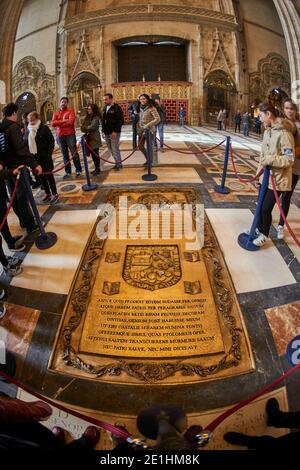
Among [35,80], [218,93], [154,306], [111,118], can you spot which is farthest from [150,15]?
[154,306]

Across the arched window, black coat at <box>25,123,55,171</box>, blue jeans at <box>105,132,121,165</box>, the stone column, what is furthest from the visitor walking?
the arched window

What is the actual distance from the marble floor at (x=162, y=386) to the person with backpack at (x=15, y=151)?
59 centimetres

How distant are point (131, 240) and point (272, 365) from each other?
7.63 ft

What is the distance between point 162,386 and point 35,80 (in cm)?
2464

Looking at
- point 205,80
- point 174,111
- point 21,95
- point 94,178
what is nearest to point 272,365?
point 94,178

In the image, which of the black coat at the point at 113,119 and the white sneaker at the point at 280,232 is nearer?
the white sneaker at the point at 280,232

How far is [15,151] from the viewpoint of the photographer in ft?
11.2

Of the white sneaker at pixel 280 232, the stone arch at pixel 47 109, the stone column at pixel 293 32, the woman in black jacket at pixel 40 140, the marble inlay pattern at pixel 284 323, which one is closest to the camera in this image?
the marble inlay pattern at pixel 284 323

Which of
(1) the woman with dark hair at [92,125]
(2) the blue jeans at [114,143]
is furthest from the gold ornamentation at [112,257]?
(2) the blue jeans at [114,143]

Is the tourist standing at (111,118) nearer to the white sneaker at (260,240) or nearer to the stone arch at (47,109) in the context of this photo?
the white sneaker at (260,240)

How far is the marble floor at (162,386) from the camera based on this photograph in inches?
82.0

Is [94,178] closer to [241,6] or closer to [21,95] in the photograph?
[21,95]

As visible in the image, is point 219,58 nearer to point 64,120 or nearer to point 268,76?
point 268,76

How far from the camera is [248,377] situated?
226 centimetres
